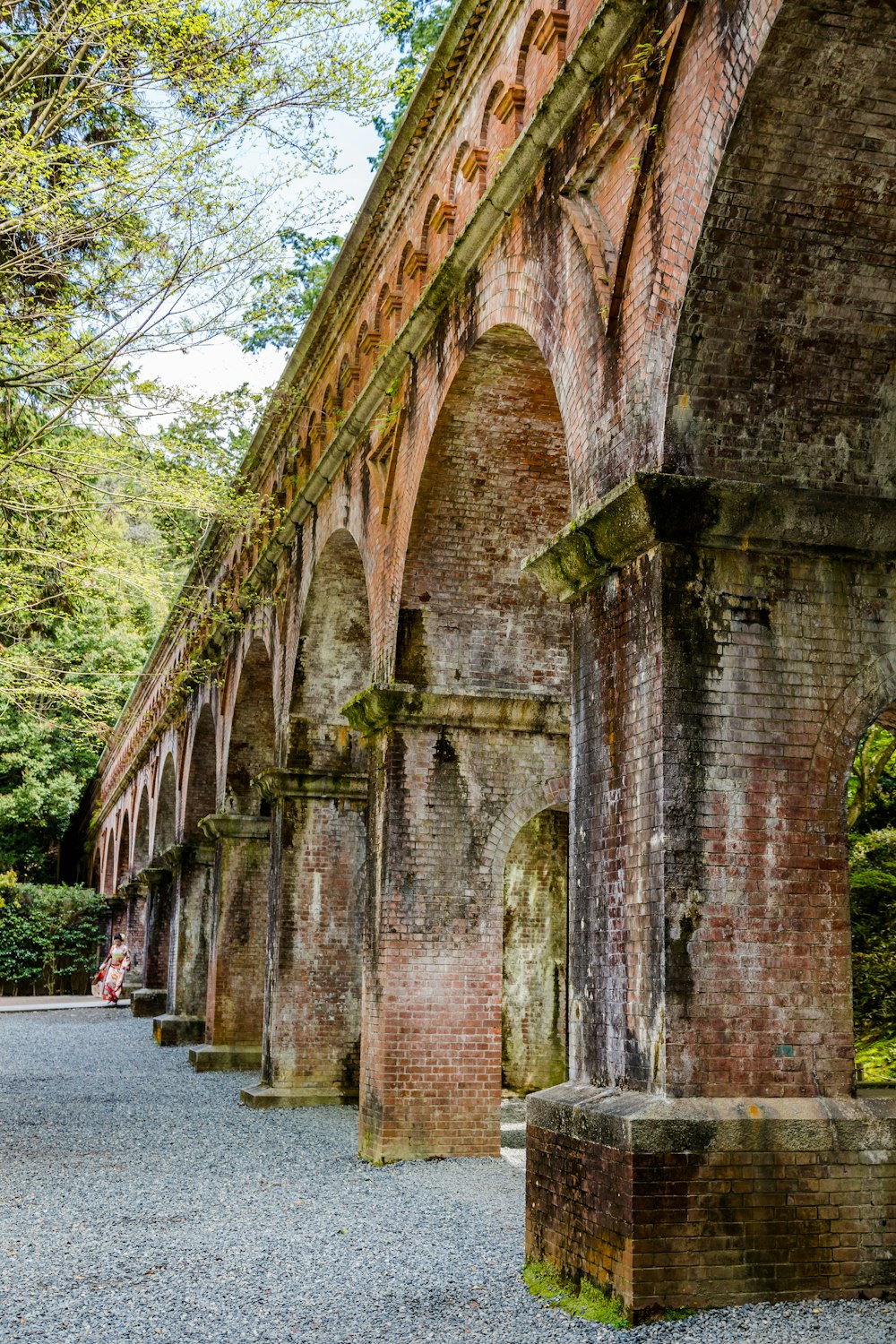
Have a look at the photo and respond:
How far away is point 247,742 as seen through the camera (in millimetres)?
18031

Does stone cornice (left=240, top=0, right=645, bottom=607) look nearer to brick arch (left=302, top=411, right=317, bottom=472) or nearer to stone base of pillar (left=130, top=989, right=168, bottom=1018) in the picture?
brick arch (left=302, top=411, right=317, bottom=472)

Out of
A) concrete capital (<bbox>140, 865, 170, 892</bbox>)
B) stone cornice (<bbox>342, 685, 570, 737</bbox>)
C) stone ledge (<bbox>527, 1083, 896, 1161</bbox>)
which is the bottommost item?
A: stone ledge (<bbox>527, 1083, 896, 1161</bbox>)

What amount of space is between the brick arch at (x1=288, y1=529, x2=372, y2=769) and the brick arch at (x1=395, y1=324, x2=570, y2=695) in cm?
326

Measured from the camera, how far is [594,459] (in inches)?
257

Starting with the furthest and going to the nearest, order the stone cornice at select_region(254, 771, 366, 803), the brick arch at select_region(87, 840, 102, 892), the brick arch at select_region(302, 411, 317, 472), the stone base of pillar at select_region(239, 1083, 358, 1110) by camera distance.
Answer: the brick arch at select_region(87, 840, 102, 892), the brick arch at select_region(302, 411, 317, 472), the stone cornice at select_region(254, 771, 366, 803), the stone base of pillar at select_region(239, 1083, 358, 1110)

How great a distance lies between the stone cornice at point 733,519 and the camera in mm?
5602

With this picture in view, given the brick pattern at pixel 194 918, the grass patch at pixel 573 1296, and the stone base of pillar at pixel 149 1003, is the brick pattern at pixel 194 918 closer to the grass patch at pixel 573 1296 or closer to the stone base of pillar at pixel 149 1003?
the stone base of pillar at pixel 149 1003

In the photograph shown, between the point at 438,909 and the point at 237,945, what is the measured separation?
771cm

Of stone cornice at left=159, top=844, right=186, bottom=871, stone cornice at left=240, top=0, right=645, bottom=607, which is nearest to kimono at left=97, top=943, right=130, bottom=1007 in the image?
stone cornice at left=159, top=844, right=186, bottom=871

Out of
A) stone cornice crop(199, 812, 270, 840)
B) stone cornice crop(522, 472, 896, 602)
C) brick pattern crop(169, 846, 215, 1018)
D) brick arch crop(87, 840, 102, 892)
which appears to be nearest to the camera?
stone cornice crop(522, 472, 896, 602)

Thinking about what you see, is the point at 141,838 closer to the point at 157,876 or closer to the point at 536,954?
the point at 157,876

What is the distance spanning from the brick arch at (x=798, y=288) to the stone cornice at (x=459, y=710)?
4.68 metres

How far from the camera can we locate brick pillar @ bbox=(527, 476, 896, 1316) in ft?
16.7

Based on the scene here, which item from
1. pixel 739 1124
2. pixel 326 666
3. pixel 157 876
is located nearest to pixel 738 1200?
pixel 739 1124
